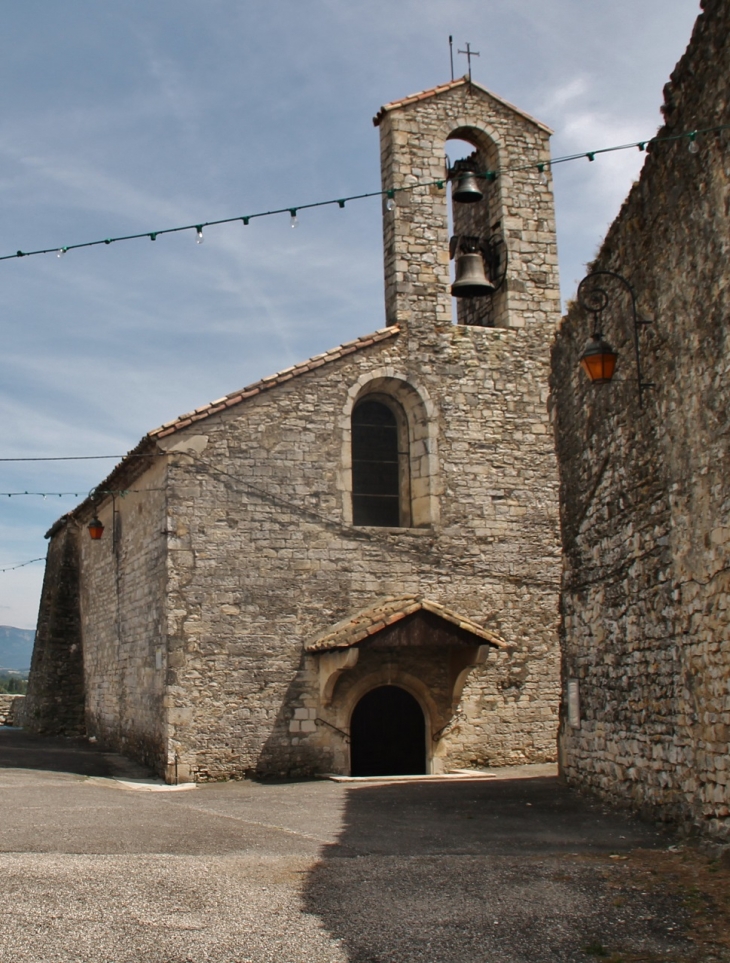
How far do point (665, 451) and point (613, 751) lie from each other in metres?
2.89

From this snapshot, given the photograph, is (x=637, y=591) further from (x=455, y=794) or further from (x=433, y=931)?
(x=433, y=931)

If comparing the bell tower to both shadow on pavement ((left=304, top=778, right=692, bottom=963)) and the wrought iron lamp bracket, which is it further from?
shadow on pavement ((left=304, top=778, right=692, bottom=963))

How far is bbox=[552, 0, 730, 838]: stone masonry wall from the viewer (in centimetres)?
669

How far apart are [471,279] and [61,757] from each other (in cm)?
980

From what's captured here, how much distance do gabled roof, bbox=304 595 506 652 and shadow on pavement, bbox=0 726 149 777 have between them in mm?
3325

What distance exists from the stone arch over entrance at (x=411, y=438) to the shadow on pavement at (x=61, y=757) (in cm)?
511

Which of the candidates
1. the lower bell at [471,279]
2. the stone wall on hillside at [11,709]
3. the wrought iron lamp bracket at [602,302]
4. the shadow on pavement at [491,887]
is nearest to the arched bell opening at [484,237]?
the lower bell at [471,279]

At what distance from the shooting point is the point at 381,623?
38.7ft

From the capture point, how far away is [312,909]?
5281 millimetres

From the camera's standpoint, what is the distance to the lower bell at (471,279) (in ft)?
43.9

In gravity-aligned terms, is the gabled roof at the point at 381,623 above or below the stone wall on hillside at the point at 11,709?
above

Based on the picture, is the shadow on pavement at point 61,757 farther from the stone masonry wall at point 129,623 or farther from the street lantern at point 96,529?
the street lantern at point 96,529

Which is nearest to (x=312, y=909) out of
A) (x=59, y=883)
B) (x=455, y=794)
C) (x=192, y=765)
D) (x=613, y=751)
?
(x=59, y=883)

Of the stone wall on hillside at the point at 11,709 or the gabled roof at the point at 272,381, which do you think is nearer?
the gabled roof at the point at 272,381
